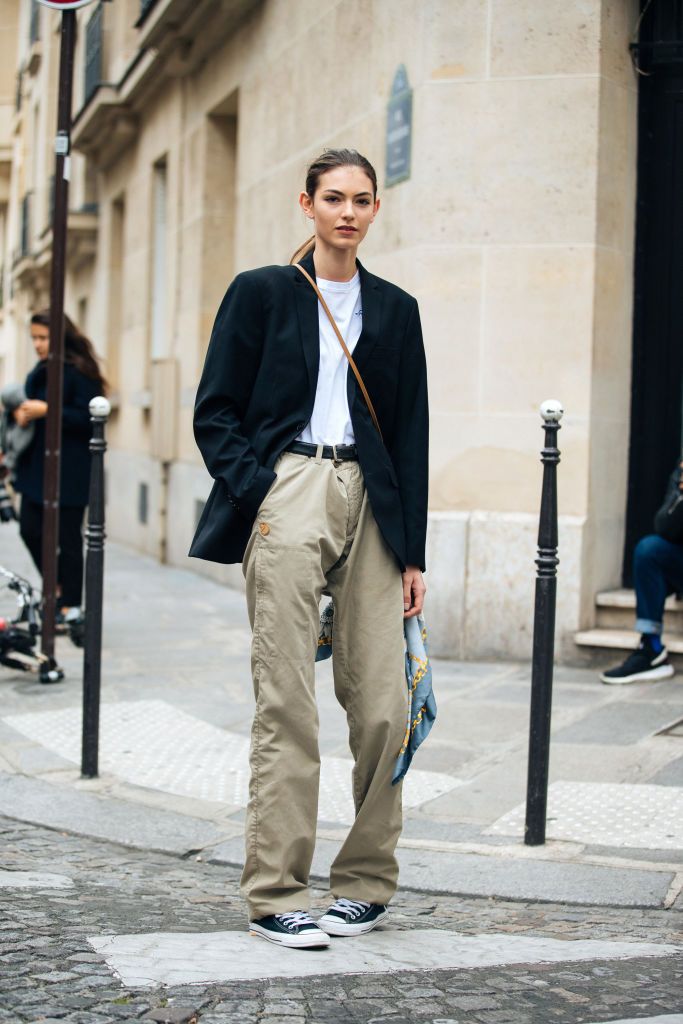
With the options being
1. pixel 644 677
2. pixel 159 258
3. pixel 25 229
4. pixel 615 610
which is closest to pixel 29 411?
pixel 615 610

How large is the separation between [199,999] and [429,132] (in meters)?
5.93

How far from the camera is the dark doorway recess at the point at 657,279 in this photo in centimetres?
795

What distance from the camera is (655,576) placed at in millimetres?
6988

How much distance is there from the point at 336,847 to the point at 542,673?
0.87m

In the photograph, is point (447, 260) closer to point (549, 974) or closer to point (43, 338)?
point (43, 338)

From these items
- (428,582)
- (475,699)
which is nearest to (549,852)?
(475,699)

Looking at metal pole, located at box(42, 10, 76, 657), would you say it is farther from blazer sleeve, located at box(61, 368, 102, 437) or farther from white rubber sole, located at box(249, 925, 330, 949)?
white rubber sole, located at box(249, 925, 330, 949)

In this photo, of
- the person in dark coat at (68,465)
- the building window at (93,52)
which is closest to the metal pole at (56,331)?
the person in dark coat at (68,465)

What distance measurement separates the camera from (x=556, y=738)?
6.00 meters

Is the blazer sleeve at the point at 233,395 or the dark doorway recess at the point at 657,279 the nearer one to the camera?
the blazer sleeve at the point at 233,395

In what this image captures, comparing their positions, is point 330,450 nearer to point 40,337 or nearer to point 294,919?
point 294,919

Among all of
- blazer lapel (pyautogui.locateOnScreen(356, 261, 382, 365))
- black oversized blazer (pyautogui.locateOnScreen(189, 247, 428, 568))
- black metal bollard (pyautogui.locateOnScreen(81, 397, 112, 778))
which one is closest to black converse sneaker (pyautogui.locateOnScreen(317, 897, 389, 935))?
black oversized blazer (pyautogui.locateOnScreen(189, 247, 428, 568))

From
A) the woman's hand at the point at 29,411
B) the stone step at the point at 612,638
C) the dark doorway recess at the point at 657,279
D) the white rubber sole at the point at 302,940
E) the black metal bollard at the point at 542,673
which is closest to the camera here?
the white rubber sole at the point at 302,940

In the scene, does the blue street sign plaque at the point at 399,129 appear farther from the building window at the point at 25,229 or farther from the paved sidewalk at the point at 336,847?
the building window at the point at 25,229
